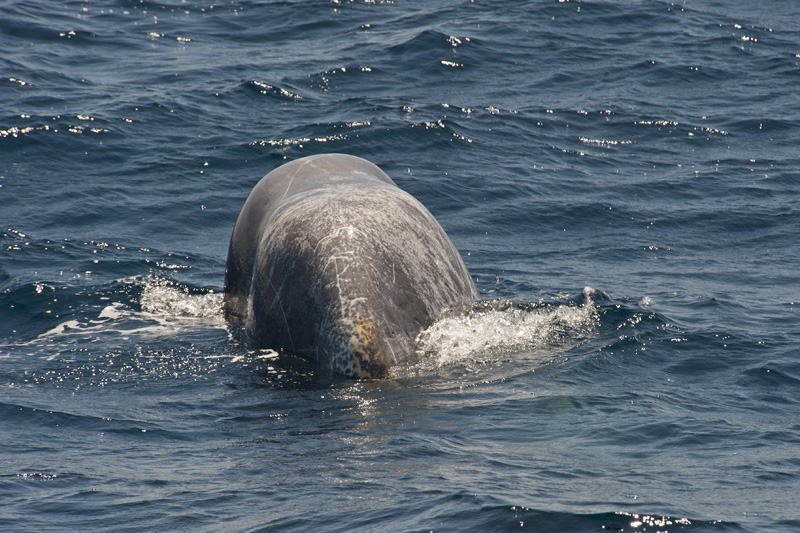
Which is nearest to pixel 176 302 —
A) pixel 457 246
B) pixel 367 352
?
pixel 367 352

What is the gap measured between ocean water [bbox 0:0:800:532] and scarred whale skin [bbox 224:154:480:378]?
0.77 feet

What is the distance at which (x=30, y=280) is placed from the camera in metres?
11.4

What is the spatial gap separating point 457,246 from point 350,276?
5595 mm

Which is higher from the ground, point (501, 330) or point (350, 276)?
point (350, 276)

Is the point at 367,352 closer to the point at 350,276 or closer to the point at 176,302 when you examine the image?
the point at 350,276

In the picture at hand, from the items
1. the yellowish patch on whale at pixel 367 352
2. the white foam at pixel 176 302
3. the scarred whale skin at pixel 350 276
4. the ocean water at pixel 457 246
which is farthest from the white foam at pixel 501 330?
the white foam at pixel 176 302

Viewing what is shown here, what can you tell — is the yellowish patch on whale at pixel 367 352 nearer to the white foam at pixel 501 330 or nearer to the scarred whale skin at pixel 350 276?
the scarred whale skin at pixel 350 276

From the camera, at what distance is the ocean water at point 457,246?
5766 millimetres

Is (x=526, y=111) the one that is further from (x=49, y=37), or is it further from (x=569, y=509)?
(x=569, y=509)

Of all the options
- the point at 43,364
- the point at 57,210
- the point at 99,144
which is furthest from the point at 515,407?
the point at 99,144

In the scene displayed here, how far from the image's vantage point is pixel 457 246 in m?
13.3

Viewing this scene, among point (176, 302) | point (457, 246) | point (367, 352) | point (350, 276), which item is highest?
point (350, 276)

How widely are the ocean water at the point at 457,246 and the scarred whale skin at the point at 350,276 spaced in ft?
0.77

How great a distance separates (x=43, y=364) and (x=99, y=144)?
361 inches
